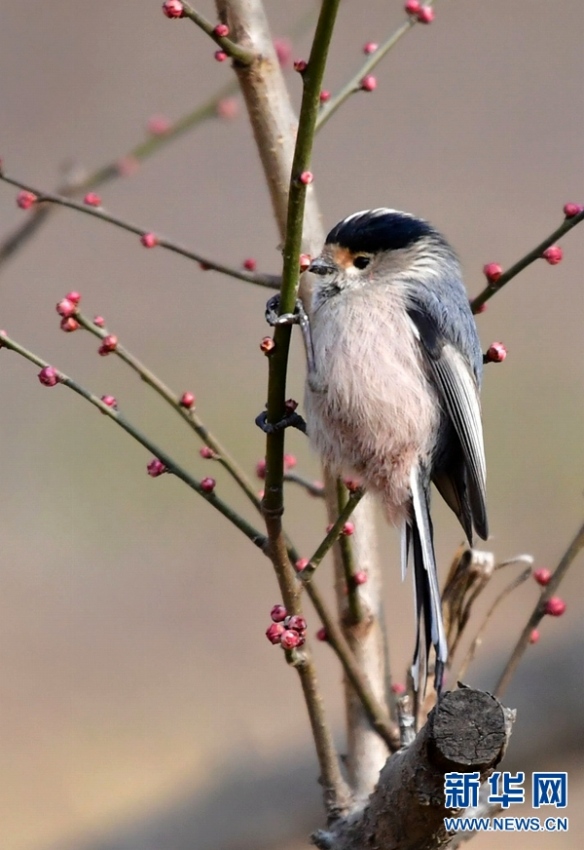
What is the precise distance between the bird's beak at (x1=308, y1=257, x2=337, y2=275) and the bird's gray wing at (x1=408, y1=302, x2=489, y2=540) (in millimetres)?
133

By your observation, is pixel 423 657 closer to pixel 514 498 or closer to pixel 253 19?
pixel 253 19

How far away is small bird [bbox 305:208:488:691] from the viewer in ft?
4.95

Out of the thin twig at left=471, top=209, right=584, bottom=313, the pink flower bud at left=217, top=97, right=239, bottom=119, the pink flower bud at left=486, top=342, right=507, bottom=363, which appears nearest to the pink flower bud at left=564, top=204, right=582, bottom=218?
the thin twig at left=471, top=209, right=584, bottom=313

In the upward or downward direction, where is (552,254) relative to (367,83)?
downward

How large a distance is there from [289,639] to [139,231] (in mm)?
594

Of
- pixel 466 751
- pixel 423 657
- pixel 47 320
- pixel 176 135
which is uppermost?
pixel 47 320

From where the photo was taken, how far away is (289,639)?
4.00 feet

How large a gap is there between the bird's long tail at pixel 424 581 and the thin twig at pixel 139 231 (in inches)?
13.4

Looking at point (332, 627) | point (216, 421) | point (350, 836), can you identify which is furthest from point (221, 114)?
point (216, 421)

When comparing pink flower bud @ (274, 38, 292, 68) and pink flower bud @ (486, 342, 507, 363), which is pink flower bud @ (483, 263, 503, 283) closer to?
pink flower bud @ (486, 342, 507, 363)

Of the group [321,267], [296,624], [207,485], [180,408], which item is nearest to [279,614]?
[296,624]

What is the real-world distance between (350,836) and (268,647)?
184 cm

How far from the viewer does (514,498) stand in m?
3.23

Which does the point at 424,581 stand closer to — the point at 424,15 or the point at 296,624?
the point at 296,624
